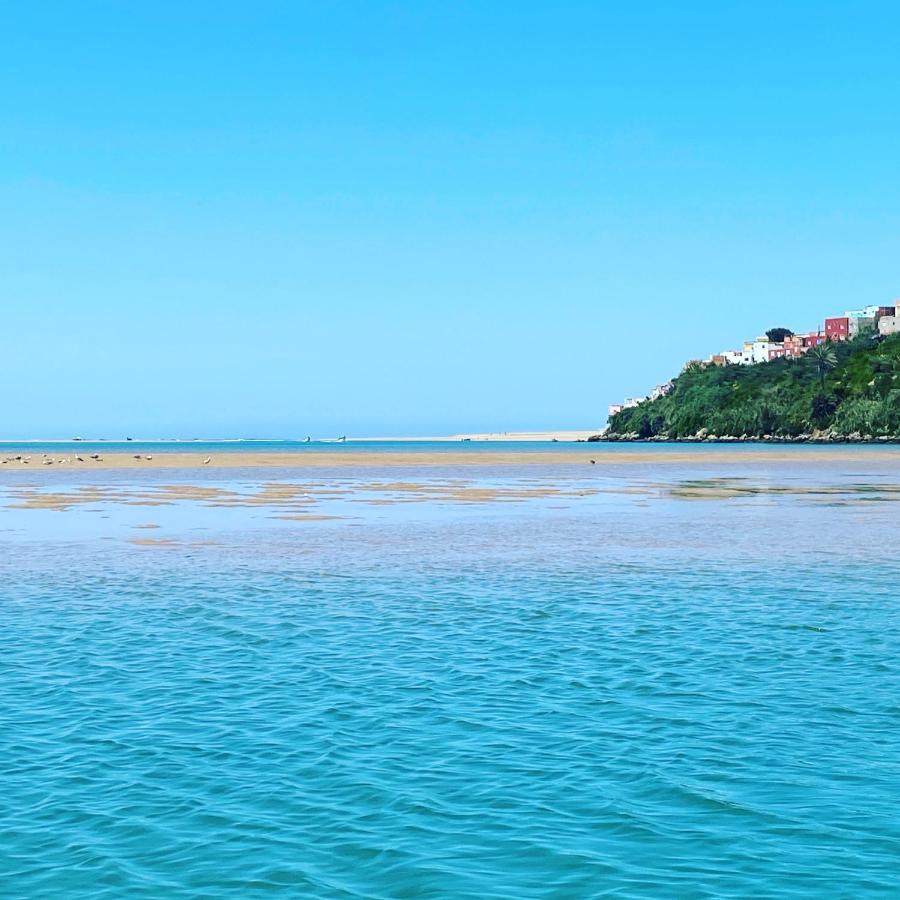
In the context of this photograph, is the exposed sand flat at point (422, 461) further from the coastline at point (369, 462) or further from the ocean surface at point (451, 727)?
the ocean surface at point (451, 727)

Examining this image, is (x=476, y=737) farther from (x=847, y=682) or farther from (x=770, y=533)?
(x=770, y=533)

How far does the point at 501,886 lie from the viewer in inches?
340

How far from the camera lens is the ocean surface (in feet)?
29.8

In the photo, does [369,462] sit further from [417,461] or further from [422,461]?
[422,461]

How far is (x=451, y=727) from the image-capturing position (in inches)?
511

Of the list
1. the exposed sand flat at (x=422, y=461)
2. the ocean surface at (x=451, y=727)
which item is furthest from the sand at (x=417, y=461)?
the ocean surface at (x=451, y=727)

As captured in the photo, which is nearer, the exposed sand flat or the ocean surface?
the ocean surface

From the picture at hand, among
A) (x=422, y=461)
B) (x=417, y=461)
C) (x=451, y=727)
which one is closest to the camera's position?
(x=451, y=727)

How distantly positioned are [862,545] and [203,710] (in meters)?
25.1

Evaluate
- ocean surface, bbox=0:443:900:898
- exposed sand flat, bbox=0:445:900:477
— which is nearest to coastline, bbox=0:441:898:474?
exposed sand flat, bbox=0:445:900:477

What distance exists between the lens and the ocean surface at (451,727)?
908 cm

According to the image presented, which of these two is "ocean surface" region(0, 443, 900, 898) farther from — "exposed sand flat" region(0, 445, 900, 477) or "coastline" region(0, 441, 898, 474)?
"coastline" region(0, 441, 898, 474)

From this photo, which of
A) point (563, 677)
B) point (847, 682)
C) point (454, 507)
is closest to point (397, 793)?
point (563, 677)

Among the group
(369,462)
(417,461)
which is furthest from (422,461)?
(369,462)
